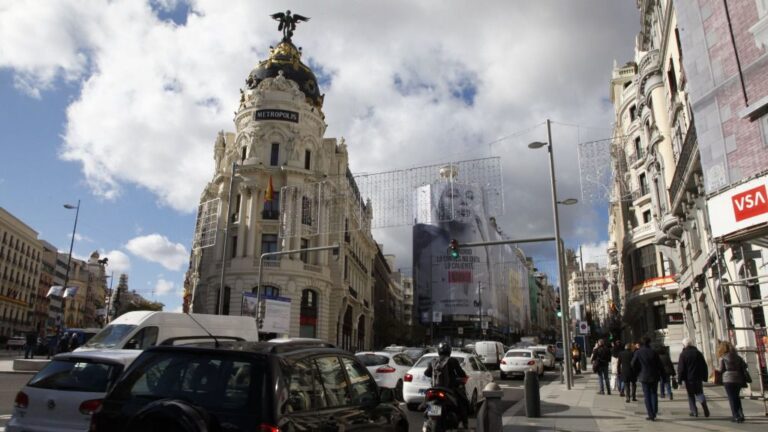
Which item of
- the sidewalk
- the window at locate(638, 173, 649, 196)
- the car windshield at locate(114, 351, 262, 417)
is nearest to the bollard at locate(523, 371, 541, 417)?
the sidewalk

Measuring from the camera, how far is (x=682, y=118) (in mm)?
22062

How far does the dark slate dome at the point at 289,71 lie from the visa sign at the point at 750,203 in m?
42.0

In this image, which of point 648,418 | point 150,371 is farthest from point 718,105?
point 150,371

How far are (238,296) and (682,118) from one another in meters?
31.8

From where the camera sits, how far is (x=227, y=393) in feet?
12.9

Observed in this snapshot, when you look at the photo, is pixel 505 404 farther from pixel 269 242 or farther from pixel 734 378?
pixel 269 242

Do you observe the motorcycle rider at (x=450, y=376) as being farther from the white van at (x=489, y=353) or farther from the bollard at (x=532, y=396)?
the white van at (x=489, y=353)

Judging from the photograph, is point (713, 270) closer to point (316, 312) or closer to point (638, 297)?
point (638, 297)

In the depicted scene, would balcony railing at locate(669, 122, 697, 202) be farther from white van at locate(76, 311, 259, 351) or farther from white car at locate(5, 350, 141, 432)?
white car at locate(5, 350, 141, 432)

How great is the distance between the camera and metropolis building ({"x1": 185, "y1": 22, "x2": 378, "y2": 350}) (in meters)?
40.4

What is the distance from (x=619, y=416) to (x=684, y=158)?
36.2 ft

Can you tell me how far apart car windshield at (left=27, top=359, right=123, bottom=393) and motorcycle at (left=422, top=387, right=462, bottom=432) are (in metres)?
4.25

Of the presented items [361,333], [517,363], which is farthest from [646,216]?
[361,333]

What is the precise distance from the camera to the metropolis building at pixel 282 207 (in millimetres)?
40375
